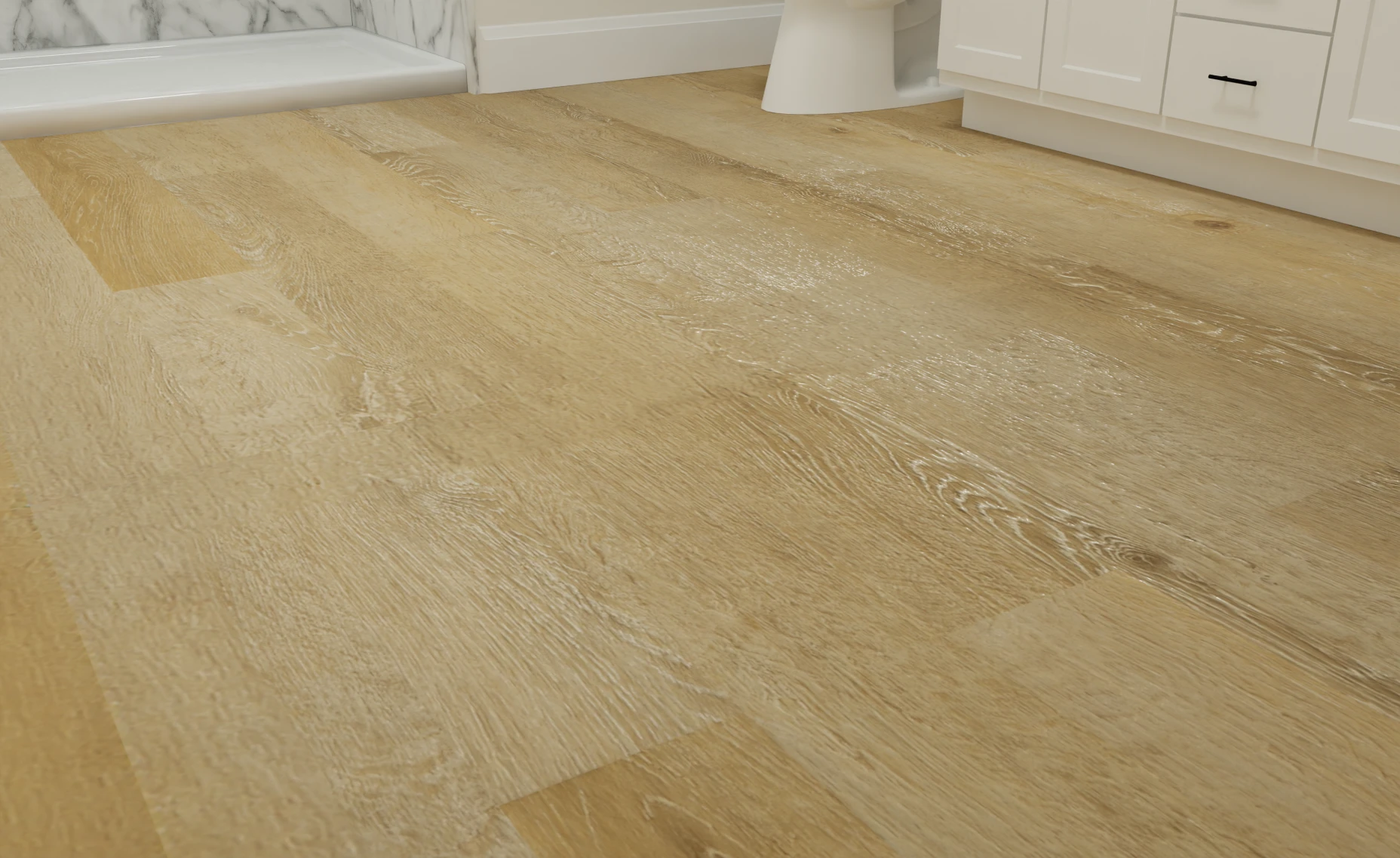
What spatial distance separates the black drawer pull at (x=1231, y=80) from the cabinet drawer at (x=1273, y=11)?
0.08m

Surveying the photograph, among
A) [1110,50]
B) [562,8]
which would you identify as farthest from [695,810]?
[562,8]

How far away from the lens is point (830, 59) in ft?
8.36

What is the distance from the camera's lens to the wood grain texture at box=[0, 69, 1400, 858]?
691mm

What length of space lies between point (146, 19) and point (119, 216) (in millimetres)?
1807

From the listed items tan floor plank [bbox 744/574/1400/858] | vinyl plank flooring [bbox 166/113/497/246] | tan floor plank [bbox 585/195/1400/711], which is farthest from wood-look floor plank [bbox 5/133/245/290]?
tan floor plank [bbox 744/574/1400/858]

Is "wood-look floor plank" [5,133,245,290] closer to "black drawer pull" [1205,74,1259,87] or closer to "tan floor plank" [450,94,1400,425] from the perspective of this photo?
"tan floor plank" [450,94,1400,425]

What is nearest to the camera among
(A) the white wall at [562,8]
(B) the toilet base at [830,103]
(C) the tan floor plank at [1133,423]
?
(C) the tan floor plank at [1133,423]

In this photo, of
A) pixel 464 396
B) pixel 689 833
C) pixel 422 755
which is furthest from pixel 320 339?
pixel 689 833

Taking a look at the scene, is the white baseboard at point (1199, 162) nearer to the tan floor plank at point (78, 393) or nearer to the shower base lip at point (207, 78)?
the shower base lip at point (207, 78)

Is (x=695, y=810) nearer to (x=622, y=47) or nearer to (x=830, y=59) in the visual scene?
(x=830, y=59)

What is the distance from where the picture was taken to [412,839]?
0.65m

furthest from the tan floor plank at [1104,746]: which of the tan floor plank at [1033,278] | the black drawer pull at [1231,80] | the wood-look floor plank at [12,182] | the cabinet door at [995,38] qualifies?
the wood-look floor plank at [12,182]

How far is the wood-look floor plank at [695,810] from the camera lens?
64 centimetres

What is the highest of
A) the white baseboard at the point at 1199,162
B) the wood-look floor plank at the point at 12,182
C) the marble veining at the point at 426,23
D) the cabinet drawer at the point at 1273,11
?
the cabinet drawer at the point at 1273,11
